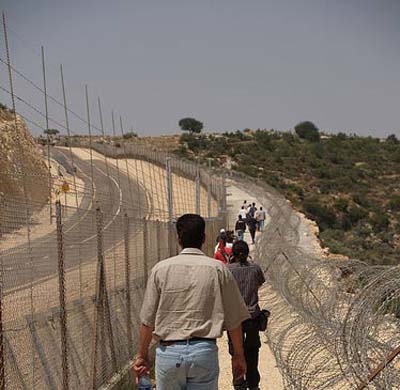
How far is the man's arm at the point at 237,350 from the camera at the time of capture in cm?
475

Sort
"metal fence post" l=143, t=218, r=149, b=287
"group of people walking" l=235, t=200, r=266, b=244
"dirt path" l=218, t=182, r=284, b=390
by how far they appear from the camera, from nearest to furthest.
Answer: "dirt path" l=218, t=182, r=284, b=390
"metal fence post" l=143, t=218, r=149, b=287
"group of people walking" l=235, t=200, r=266, b=244

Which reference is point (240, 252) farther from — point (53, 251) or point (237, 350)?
point (237, 350)

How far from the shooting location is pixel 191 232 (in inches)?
187

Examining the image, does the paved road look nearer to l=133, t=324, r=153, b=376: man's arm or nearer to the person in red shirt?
l=133, t=324, r=153, b=376: man's arm

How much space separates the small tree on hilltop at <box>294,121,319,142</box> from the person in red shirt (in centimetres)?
9260

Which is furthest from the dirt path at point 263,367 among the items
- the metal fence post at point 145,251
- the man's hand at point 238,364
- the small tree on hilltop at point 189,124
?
the small tree on hilltop at point 189,124

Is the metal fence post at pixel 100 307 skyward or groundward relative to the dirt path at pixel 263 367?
skyward

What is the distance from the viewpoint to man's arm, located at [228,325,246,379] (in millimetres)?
4746

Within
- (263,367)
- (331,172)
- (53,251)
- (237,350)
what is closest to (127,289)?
(263,367)

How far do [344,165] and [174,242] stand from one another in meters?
73.5

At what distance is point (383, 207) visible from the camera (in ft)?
220

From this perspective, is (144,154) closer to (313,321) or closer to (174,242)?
(174,242)

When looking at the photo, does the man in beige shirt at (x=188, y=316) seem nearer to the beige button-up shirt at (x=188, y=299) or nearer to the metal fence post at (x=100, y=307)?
the beige button-up shirt at (x=188, y=299)

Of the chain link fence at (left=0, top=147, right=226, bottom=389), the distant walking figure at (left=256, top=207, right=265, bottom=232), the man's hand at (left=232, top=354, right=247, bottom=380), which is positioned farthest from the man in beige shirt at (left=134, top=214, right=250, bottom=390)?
the distant walking figure at (left=256, top=207, right=265, bottom=232)
